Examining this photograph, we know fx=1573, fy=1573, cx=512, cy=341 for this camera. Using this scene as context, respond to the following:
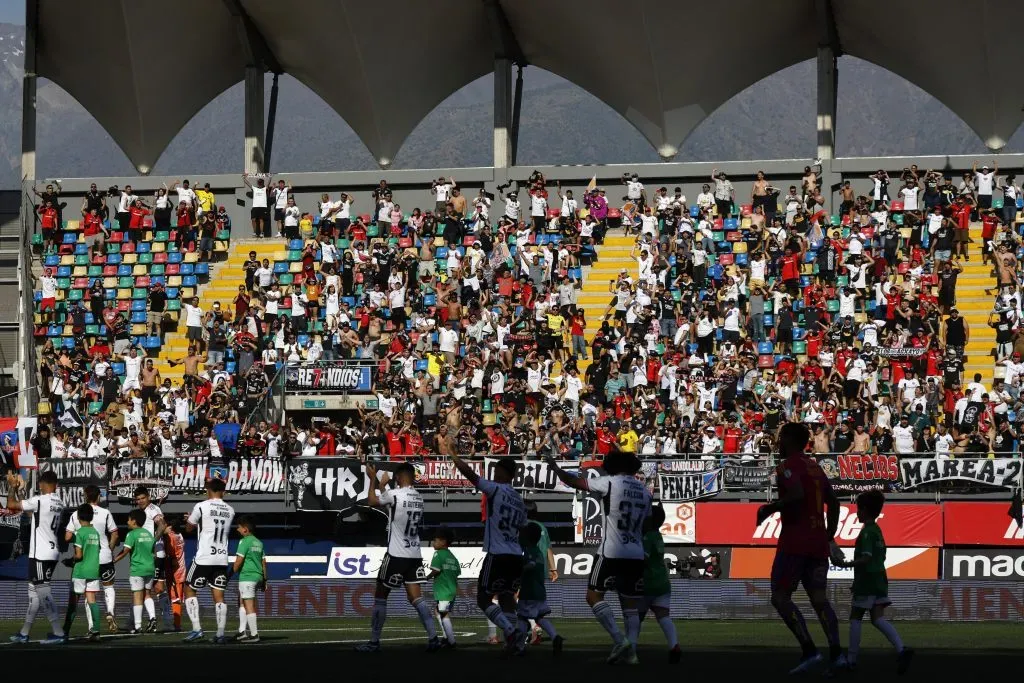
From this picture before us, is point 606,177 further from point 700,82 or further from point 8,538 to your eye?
point 8,538

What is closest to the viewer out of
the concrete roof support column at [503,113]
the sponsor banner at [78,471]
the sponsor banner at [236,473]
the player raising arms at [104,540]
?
the player raising arms at [104,540]

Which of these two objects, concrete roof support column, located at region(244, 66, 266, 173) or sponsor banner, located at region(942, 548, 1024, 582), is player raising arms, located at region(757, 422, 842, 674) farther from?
concrete roof support column, located at region(244, 66, 266, 173)

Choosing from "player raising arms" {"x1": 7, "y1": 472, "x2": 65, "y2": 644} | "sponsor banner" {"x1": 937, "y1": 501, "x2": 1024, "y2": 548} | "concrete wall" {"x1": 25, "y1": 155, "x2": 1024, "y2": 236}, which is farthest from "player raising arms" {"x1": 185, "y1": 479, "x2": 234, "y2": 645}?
"concrete wall" {"x1": 25, "y1": 155, "x2": 1024, "y2": 236}

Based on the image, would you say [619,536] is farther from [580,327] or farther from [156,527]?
[580,327]

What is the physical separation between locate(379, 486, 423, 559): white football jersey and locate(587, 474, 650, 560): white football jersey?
241 centimetres

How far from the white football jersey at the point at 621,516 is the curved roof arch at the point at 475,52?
28529 millimetres

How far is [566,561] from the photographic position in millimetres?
A: 26531

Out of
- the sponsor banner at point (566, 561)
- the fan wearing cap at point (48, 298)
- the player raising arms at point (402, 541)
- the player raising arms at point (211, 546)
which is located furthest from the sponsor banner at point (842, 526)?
the fan wearing cap at point (48, 298)

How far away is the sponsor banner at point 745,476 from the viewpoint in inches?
1132

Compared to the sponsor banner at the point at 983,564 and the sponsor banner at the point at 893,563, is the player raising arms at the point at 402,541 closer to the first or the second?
the sponsor banner at the point at 893,563

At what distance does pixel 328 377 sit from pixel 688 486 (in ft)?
32.4

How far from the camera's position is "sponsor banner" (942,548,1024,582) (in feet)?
86.6

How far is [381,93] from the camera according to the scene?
43438 millimetres

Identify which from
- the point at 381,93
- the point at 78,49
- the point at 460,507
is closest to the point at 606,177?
the point at 381,93
